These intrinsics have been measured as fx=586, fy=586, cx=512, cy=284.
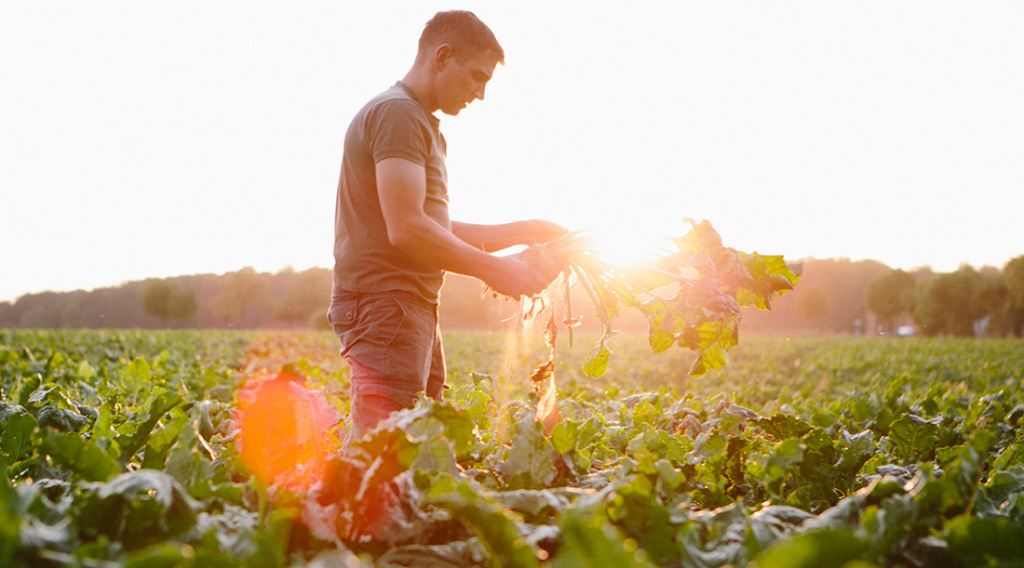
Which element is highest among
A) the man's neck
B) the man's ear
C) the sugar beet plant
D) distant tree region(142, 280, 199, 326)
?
the man's ear

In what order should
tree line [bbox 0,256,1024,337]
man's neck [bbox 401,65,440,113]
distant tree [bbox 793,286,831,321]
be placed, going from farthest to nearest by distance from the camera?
distant tree [bbox 793,286,831,321]
tree line [bbox 0,256,1024,337]
man's neck [bbox 401,65,440,113]

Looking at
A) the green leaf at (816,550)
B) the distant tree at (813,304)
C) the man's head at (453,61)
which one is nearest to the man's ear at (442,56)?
the man's head at (453,61)

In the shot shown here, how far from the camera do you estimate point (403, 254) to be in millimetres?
2604

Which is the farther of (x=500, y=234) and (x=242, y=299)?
(x=242, y=299)

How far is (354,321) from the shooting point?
8.82 feet

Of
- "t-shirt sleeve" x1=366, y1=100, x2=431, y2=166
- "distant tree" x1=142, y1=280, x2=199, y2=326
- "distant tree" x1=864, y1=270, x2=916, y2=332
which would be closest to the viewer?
"t-shirt sleeve" x1=366, y1=100, x2=431, y2=166

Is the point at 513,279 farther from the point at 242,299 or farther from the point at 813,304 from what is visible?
the point at 242,299

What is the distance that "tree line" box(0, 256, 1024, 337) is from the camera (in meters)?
59.3

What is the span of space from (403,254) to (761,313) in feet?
235

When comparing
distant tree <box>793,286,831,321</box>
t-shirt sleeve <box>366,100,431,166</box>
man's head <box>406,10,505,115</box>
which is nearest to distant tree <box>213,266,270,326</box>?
distant tree <box>793,286,831,321</box>

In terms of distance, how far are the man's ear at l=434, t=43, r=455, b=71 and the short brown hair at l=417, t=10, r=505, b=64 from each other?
0.06ft

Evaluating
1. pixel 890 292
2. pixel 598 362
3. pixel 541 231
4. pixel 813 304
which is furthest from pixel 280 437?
pixel 813 304

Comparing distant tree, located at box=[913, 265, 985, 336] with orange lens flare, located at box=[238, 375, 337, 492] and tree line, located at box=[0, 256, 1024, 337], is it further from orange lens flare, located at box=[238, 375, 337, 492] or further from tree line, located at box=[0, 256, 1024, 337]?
orange lens flare, located at box=[238, 375, 337, 492]

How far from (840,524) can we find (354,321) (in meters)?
2.08
